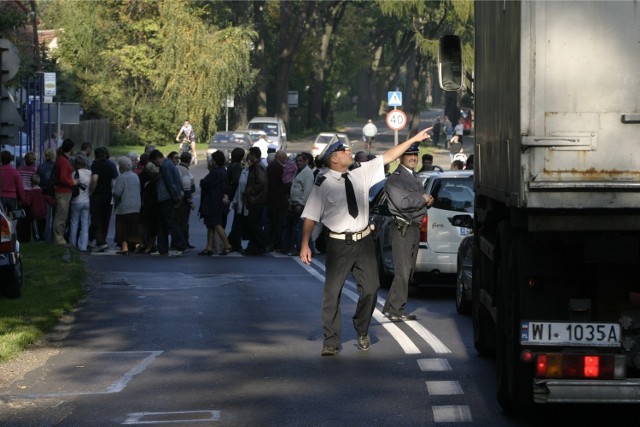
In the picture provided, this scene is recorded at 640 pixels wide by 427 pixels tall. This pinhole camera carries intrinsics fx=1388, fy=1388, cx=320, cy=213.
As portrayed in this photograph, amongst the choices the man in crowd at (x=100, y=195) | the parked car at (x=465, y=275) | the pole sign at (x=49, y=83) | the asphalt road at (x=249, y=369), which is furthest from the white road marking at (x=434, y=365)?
the pole sign at (x=49, y=83)

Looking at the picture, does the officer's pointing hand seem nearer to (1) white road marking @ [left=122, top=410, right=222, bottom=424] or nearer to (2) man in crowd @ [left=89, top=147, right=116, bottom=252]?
(1) white road marking @ [left=122, top=410, right=222, bottom=424]

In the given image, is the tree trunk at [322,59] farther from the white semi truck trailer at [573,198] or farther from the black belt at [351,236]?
the white semi truck trailer at [573,198]

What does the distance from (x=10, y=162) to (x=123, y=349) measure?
1095 cm

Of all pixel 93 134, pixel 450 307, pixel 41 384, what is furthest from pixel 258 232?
pixel 93 134

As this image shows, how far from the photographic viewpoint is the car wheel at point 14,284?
1543cm

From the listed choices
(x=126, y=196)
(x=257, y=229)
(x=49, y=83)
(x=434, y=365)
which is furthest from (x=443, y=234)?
(x=49, y=83)

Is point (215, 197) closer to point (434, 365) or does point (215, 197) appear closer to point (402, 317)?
point (402, 317)

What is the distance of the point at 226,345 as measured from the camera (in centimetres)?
1257

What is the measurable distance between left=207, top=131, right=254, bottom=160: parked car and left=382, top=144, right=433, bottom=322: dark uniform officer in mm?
34391

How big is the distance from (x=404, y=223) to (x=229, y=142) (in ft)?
117

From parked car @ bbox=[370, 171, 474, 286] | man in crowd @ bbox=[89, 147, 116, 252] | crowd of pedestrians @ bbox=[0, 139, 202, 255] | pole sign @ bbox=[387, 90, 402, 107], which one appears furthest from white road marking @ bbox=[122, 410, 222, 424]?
pole sign @ bbox=[387, 90, 402, 107]

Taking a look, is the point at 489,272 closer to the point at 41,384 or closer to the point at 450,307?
the point at 41,384

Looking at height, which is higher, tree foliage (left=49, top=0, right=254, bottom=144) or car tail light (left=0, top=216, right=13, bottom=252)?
tree foliage (left=49, top=0, right=254, bottom=144)

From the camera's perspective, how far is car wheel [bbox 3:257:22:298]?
15.4m
